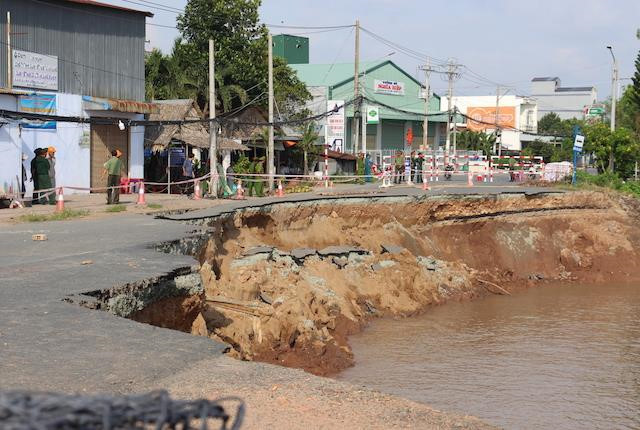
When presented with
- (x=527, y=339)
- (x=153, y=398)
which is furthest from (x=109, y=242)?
(x=153, y=398)

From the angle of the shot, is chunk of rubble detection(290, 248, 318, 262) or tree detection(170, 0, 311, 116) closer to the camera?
chunk of rubble detection(290, 248, 318, 262)

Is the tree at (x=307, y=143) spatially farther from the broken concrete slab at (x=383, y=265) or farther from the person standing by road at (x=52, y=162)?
the broken concrete slab at (x=383, y=265)

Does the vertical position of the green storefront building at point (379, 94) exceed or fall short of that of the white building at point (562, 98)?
it falls short

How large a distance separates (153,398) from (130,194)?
24.2 metres

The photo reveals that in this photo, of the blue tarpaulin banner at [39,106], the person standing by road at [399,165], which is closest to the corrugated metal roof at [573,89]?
the person standing by road at [399,165]

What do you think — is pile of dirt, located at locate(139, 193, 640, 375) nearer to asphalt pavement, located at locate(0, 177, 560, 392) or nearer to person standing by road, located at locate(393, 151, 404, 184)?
asphalt pavement, located at locate(0, 177, 560, 392)

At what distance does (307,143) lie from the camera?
36656mm

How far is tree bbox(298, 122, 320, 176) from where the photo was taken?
36625 millimetres

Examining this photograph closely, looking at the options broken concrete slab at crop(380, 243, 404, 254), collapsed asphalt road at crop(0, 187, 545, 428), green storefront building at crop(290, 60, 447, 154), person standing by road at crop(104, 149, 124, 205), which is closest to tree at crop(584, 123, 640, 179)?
broken concrete slab at crop(380, 243, 404, 254)

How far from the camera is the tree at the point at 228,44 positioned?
3744cm

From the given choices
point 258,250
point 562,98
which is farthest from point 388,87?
point 562,98

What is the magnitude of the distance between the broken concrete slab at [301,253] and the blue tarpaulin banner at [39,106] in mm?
8817

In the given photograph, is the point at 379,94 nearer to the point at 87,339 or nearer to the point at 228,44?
the point at 228,44

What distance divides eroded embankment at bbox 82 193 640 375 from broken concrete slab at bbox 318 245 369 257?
3cm
